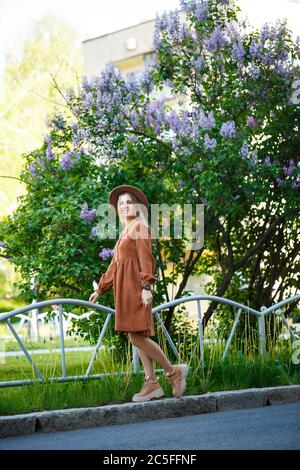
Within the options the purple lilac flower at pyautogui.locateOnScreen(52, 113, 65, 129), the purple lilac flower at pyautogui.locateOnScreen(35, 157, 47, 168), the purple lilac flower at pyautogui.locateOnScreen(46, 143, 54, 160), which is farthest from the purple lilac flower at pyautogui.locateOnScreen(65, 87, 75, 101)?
the purple lilac flower at pyautogui.locateOnScreen(35, 157, 47, 168)

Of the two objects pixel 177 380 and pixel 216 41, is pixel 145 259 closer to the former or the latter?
pixel 177 380

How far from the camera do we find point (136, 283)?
7.62m

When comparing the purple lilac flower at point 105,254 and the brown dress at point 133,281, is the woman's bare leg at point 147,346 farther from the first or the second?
the purple lilac flower at point 105,254

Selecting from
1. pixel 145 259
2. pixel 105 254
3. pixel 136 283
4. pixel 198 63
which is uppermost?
pixel 198 63

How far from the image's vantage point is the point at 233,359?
9008 millimetres

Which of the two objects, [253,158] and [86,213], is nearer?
[253,158]

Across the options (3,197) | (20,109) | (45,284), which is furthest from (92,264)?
(20,109)

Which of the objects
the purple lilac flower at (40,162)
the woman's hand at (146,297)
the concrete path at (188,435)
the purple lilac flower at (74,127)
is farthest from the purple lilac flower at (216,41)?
the concrete path at (188,435)

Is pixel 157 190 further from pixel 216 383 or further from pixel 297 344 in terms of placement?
pixel 216 383

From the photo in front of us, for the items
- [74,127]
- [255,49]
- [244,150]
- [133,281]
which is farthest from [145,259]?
[74,127]

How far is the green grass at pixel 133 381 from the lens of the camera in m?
7.56

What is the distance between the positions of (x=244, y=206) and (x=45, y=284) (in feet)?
8.55

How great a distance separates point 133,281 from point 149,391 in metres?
0.93

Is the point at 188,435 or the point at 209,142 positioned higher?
the point at 209,142
